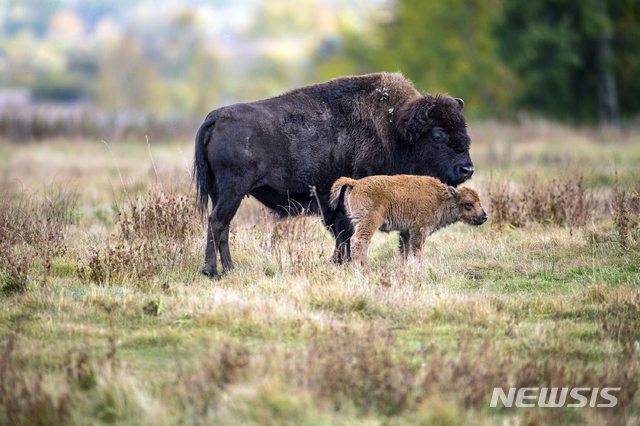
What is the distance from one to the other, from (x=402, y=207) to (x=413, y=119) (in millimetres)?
1236

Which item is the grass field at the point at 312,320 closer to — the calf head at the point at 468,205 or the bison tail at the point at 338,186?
the calf head at the point at 468,205

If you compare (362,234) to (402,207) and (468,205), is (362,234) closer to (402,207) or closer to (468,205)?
(402,207)

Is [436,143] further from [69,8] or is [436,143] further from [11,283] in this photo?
[69,8]

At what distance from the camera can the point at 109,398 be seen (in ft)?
15.9

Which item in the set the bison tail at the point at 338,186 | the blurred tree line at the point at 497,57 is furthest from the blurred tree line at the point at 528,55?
the bison tail at the point at 338,186

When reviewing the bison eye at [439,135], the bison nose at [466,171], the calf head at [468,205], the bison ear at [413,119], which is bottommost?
the calf head at [468,205]

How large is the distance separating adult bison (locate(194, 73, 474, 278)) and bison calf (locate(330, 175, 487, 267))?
400mm

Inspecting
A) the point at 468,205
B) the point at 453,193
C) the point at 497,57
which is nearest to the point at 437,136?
the point at 453,193

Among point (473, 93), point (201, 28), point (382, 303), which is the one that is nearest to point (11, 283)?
point (382, 303)

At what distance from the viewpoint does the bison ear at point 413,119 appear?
865 cm

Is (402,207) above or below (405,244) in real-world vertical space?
above

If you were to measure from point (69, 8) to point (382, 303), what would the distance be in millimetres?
193848

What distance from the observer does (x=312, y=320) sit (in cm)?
624

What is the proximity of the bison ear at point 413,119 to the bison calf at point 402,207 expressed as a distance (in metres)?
0.63
